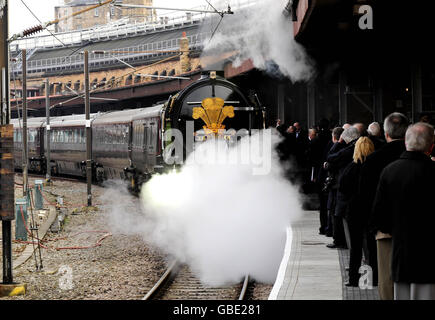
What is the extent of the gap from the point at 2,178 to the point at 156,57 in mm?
60554

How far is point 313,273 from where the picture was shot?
392 inches

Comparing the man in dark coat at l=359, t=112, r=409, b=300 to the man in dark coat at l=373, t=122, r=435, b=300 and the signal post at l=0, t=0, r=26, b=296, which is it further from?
the signal post at l=0, t=0, r=26, b=296

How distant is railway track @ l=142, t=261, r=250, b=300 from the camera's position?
38.0 ft

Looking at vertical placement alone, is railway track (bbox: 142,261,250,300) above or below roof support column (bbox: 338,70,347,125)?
below

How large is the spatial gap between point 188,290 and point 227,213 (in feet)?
12.2

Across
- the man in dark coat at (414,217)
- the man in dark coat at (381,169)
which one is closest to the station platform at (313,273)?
the man in dark coat at (381,169)

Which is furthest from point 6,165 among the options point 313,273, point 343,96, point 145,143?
point 343,96

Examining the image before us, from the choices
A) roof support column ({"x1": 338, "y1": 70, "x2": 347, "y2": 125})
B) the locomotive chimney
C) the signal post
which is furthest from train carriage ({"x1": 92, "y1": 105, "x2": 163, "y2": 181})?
the locomotive chimney

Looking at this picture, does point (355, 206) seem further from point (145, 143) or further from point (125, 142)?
point (125, 142)

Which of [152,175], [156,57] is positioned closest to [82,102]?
[156,57]

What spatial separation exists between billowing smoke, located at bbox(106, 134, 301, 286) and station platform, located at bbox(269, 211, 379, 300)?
3.02 feet

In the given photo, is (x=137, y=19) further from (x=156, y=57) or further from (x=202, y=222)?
(x=202, y=222)

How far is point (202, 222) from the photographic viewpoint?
1611cm
